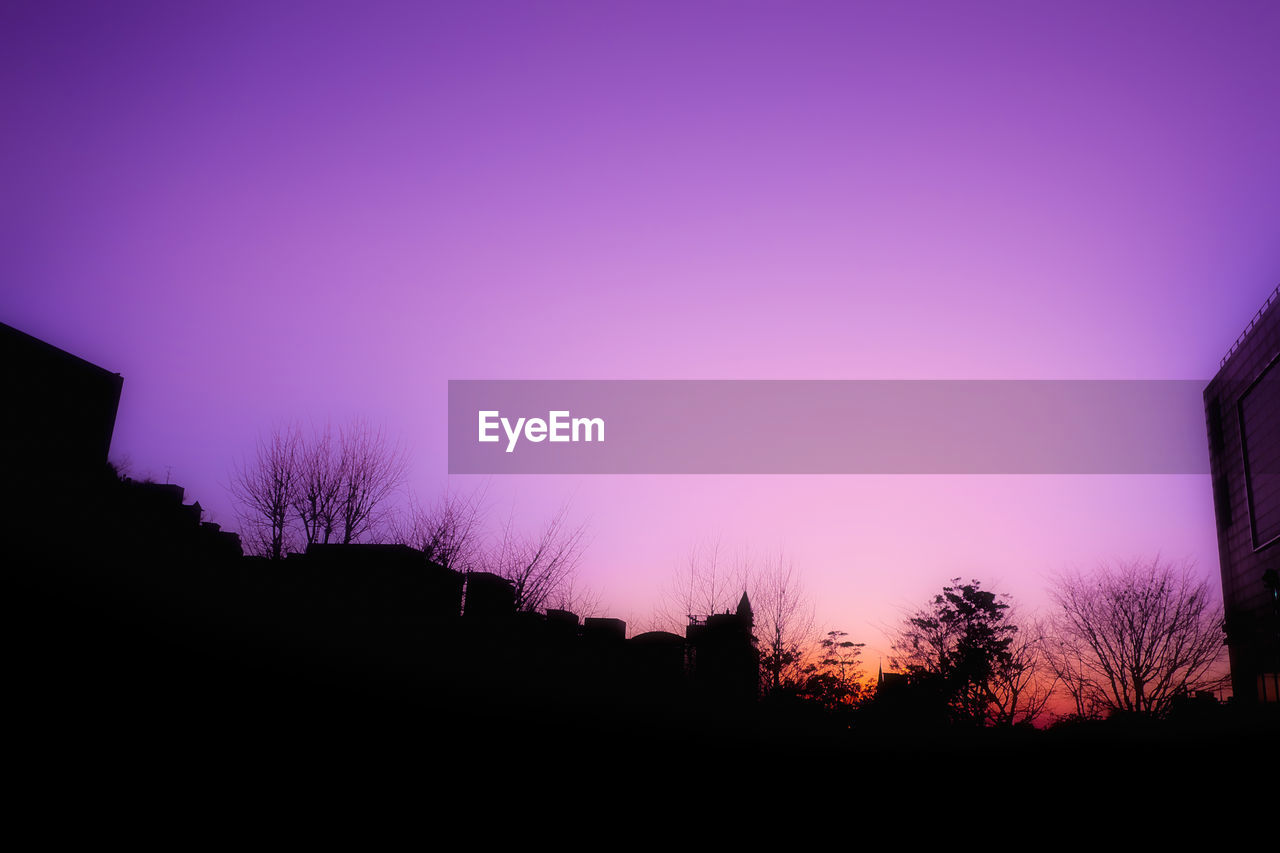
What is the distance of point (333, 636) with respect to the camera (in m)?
11.1

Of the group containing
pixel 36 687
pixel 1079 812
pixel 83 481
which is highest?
pixel 83 481

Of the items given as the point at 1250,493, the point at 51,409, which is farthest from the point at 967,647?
the point at 51,409

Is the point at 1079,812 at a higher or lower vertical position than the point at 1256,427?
lower

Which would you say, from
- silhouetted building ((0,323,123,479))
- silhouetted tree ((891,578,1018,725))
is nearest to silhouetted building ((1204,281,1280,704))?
silhouetted tree ((891,578,1018,725))

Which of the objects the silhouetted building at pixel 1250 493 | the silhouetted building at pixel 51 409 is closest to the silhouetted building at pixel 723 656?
the silhouetted building at pixel 51 409

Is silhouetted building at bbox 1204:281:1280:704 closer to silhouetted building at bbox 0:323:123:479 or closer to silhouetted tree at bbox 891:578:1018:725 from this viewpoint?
silhouetted tree at bbox 891:578:1018:725

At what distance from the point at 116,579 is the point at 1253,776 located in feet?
45.1

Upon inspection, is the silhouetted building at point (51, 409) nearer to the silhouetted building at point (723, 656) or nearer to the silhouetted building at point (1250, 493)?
the silhouetted building at point (723, 656)

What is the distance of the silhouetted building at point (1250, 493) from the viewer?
4275 centimetres

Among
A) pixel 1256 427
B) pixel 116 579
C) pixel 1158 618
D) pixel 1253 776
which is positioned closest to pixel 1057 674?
pixel 1158 618

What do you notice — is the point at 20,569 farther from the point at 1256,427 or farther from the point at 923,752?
the point at 1256,427

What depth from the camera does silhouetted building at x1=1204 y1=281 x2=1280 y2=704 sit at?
140ft

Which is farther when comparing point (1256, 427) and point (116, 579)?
point (1256, 427)

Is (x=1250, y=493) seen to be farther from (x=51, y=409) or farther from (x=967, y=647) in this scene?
(x=51, y=409)
